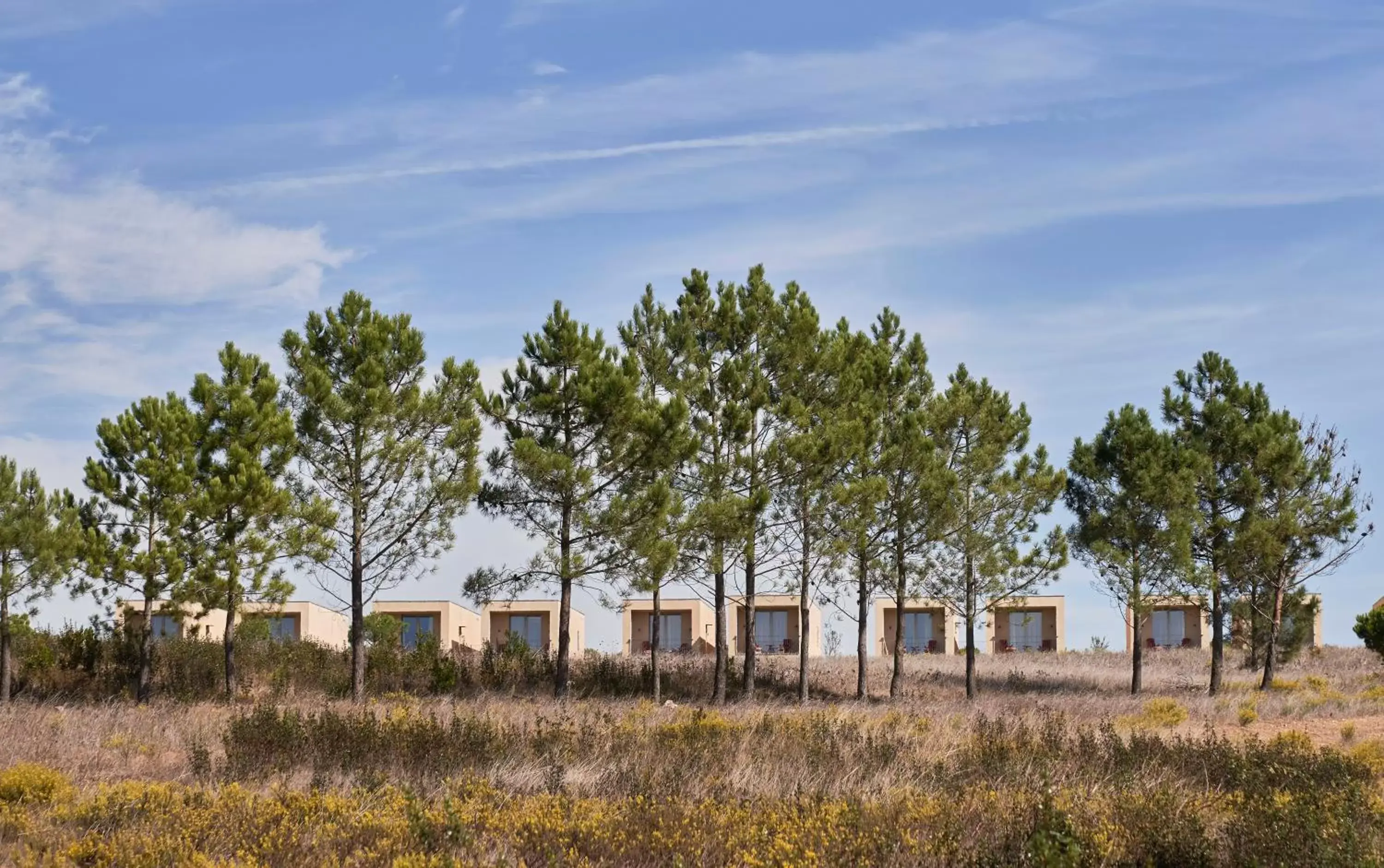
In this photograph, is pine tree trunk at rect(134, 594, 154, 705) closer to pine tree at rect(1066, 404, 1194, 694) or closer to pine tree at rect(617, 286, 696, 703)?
pine tree at rect(617, 286, 696, 703)

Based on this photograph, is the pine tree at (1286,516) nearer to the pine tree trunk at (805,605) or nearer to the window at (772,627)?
the pine tree trunk at (805,605)

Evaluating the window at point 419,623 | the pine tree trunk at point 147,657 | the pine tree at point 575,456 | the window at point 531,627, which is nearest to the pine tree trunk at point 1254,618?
the pine tree at point 575,456

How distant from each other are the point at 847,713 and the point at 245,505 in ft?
43.2

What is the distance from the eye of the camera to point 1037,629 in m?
64.6

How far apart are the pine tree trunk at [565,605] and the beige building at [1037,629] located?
3761 centimetres

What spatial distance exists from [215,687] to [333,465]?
5.88 meters

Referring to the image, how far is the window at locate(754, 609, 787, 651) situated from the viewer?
64062 millimetres

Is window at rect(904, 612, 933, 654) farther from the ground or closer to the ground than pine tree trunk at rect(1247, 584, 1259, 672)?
closer to the ground

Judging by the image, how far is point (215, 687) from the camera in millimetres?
28641

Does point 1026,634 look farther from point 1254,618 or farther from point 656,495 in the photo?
point 656,495

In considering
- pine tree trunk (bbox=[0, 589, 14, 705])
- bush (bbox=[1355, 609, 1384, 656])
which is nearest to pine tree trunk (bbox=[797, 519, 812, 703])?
pine tree trunk (bbox=[0, 589, 14, 705])

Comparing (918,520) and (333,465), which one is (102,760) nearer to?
(333,465)

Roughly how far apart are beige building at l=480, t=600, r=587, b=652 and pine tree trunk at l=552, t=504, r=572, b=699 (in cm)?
3174

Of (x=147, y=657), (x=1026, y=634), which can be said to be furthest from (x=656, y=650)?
(x=1026, y=634)
